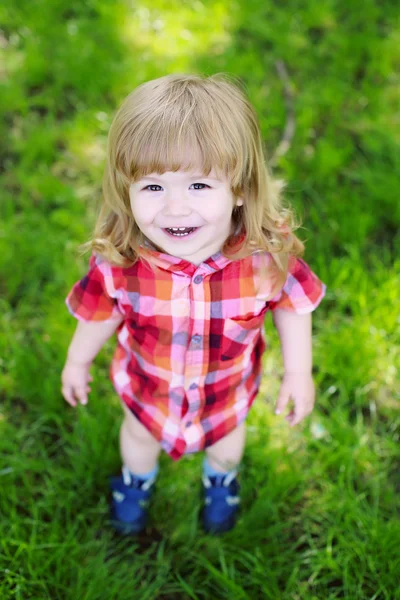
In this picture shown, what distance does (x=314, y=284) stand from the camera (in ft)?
5.14

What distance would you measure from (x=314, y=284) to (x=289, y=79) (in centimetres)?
168

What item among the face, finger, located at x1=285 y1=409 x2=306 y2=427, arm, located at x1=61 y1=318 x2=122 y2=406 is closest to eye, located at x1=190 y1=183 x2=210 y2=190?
the face

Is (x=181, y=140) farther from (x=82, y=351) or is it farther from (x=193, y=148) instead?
(x=82, y=351)

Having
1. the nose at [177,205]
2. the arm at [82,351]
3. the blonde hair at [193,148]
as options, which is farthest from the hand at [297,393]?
Answer: the nose at [177,205]

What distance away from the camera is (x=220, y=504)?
192cm

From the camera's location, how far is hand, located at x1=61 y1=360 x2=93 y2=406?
171cm

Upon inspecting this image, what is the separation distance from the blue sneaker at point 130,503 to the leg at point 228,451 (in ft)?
0.67

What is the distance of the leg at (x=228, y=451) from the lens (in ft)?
5.98

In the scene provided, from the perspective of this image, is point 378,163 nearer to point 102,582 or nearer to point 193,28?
point 193,28

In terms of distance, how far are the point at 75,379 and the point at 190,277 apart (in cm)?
47

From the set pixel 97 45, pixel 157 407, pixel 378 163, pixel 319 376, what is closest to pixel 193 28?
pixel 97 45

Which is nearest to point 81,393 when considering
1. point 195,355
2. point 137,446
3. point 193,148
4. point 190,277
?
point 137,446

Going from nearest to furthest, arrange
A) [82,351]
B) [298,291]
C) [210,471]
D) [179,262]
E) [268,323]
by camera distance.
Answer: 1. [179,262]
2. [298,291]
3. [82,351]
4. [210,471]
5. [268,323]

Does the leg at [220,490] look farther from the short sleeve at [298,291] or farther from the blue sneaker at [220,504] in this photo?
the short sleeve at [298,291]
